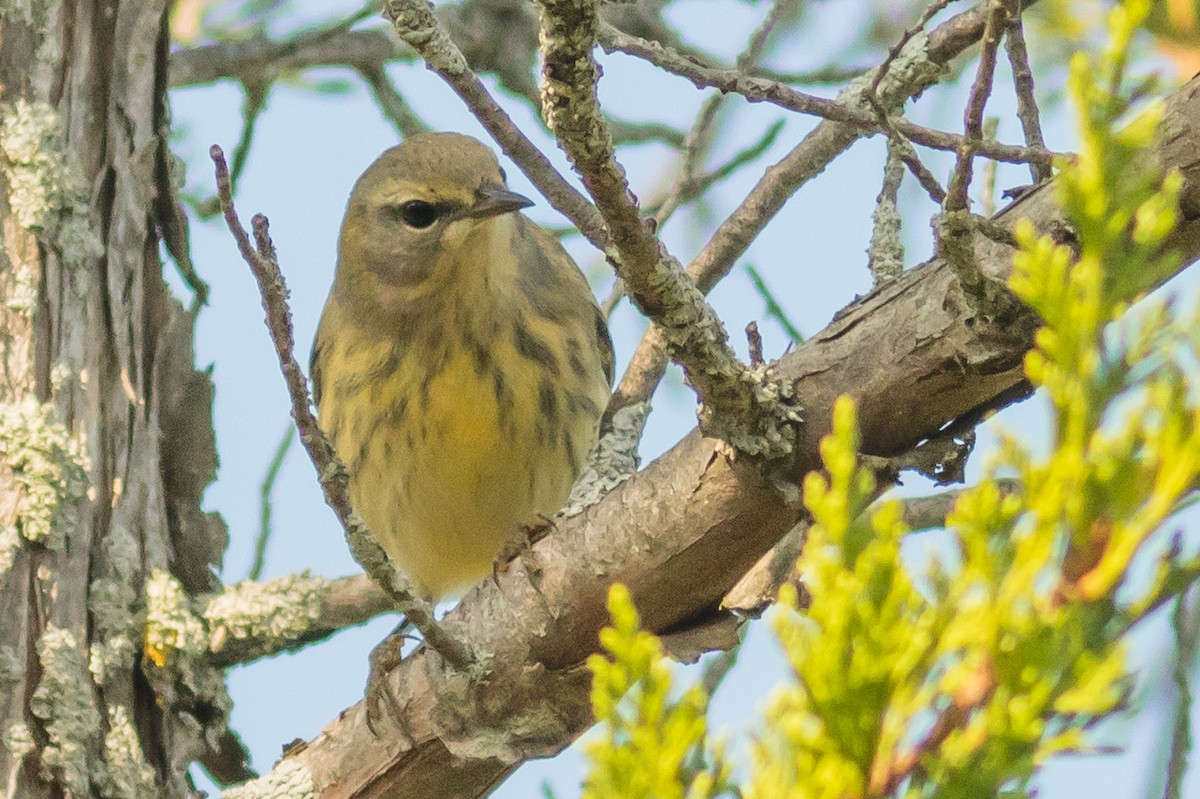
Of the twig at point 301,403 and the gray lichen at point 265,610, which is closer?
the twig at point 301,403

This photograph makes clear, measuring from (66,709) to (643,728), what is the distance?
247 cm

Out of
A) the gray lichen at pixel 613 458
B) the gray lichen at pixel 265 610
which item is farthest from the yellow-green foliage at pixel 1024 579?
the gray lichen at pixel 265 610

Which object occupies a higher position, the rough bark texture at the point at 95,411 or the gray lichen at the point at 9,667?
the rough bark texture at the point at 95,411

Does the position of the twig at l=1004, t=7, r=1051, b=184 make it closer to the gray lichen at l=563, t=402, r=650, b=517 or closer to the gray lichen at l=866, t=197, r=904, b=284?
the gray lichen at l=866, t=197, r=904, b=284

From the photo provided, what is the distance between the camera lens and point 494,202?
4.77 meters

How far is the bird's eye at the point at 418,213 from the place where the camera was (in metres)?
5.01

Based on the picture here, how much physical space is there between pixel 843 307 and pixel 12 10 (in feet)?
8.70

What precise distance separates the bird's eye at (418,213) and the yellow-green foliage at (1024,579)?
11.5ft

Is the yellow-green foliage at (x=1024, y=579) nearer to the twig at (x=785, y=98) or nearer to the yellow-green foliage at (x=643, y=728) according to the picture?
the yellow-green foliage at (x=643, y=728)

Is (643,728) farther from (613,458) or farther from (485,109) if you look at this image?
(613,458)

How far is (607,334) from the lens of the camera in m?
5.46

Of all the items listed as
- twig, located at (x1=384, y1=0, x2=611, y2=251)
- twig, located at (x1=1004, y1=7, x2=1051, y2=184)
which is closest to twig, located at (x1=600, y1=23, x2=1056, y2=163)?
twig, located at (x1=1004, y1=7, x2=1051, y2=184)

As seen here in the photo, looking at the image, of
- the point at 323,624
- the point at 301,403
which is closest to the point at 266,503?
the point at 323,624

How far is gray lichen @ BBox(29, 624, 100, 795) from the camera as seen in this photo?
363 cm
